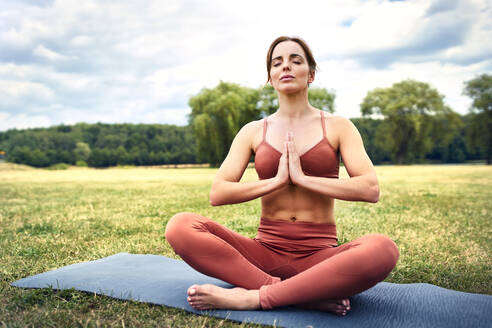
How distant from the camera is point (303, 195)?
107 inches

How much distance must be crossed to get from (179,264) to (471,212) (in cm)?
678

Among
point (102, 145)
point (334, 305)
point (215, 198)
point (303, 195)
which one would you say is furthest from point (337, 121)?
point (102, 145)

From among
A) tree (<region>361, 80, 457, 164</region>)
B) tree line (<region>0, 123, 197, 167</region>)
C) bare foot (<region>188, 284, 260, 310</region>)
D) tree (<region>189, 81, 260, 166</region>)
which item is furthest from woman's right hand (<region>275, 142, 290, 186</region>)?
tree line (<region>0, 123, 197, 167</region>)

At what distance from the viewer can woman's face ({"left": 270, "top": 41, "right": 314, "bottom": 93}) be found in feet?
9.10

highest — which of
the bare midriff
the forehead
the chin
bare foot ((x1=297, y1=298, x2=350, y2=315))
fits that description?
the forehead

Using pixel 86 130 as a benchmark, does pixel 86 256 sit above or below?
below

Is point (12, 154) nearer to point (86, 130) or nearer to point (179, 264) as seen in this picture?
point (86, 130)

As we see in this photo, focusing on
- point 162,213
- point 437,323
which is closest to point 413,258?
point 437,323

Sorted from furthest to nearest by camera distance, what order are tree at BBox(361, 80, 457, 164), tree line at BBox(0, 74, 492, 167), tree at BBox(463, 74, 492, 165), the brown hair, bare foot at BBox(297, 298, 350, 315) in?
tree at BBox(361, 80, 457, 164) < tree at BBox(463, 74, 492, 165) < tree line at BBox(0, 74, 492, 167) < the brown hair < bare foot at BBox(297, 298, 350, 315)

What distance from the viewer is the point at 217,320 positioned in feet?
7.95

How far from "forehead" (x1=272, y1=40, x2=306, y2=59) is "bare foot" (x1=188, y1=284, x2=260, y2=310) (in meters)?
1.66

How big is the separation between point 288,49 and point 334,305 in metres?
1.77

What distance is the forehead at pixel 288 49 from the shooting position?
2.79m

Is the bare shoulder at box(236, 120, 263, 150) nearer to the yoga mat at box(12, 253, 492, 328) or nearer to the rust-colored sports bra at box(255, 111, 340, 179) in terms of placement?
the rust-colored sports bra at box(255, 111, 340, 179)
